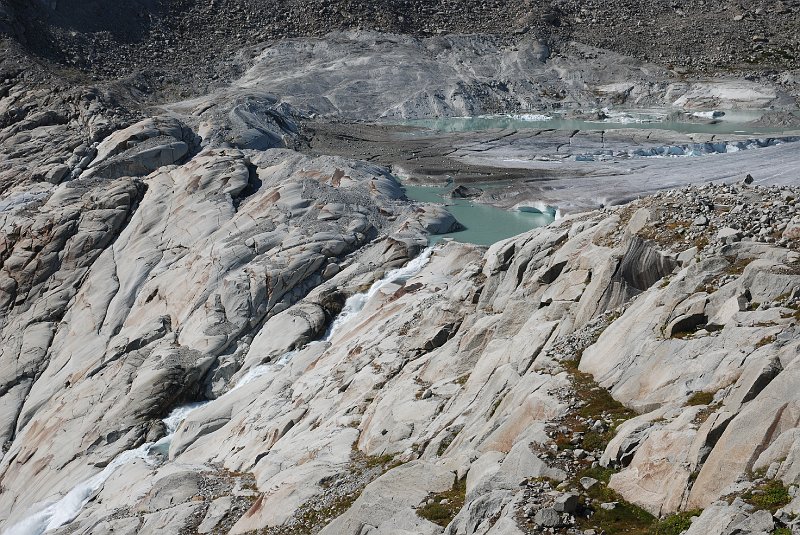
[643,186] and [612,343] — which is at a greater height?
[612,343]

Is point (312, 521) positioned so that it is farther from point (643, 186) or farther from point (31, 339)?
point (643, 186)

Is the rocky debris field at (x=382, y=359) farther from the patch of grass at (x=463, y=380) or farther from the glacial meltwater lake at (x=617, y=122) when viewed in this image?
the glacial meltwater lake at (x=617, y=122)

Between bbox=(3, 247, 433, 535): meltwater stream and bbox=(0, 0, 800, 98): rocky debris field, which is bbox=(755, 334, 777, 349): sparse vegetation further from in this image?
bbox=(0, 0, 800, 98): rocky debris field

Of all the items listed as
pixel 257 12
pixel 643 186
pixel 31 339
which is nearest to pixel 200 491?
pixel 31 339

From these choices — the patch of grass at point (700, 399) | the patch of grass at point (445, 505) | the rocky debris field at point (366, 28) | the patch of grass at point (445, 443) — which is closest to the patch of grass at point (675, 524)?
the patch of grass at point (700, 399)

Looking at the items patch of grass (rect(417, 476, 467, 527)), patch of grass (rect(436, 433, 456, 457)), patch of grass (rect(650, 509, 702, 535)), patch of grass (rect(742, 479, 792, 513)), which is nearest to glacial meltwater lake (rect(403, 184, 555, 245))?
patch of grass (rect(436, 433, 456, 457))

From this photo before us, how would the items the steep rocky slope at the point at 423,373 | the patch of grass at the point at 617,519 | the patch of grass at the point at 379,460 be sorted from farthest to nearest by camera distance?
the patch of grass at the point at 379,460, the steep rocky slope at the point at 423,373, the patch of grass at the point at 617,519

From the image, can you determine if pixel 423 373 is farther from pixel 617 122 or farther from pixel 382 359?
pixel 617 122
